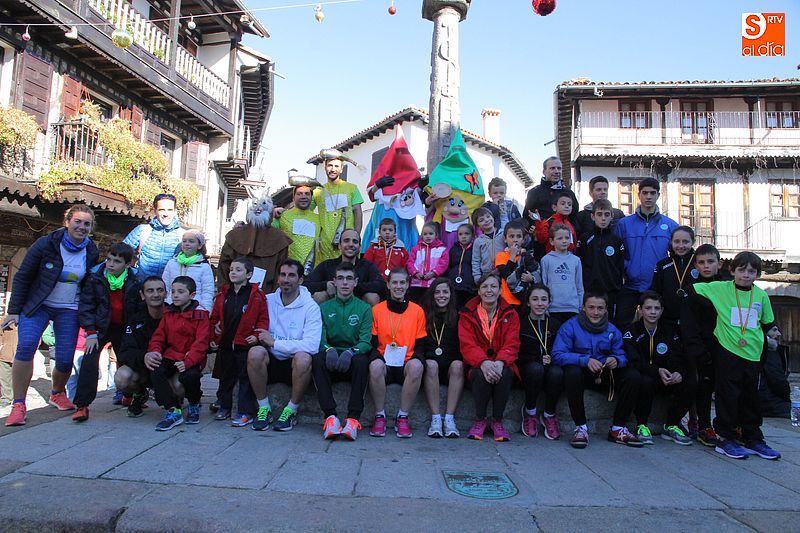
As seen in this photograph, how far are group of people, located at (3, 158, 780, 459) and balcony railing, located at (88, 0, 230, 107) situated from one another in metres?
9.39

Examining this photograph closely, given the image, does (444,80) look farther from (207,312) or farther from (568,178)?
(568,178)

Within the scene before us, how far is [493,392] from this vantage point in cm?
465

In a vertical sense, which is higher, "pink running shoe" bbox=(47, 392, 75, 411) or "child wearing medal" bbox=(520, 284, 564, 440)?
"child wearing medal" bbox=(520, 284, 564, 440)

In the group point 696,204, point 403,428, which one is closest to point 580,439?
point 403,428

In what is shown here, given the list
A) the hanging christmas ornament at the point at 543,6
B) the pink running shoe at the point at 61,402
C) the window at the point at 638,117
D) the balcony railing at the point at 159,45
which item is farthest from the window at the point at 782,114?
Answer: the pink running shoe at the point at 61,402

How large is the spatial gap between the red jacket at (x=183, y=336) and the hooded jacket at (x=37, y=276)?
99cm

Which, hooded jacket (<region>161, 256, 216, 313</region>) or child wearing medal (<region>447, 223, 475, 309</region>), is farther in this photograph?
child wearing medal (<region>447, 223, 475, 309</region>)

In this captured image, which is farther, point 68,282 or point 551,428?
point 68,282

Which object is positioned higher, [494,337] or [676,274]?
[676,274]

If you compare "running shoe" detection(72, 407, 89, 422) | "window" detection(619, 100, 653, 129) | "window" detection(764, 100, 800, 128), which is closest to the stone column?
"running shoe" detection(72, 407, 89, 422)

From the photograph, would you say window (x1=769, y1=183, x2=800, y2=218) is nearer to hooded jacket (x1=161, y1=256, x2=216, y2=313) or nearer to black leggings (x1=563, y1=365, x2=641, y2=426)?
black leggings (x1=563, y1=365, x2=641, y2=426)

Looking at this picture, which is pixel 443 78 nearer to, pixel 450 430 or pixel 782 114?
pixel 450 430

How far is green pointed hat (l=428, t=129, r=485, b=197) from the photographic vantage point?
6.75 meters

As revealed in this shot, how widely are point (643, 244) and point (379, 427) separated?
3178 millimetres
